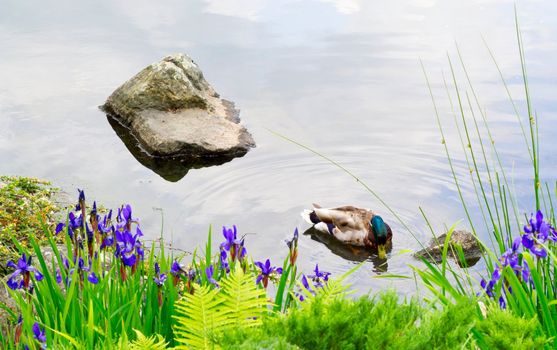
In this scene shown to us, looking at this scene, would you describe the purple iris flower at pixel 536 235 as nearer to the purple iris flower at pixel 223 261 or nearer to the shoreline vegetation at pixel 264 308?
the shoreline vegetation at pixel 264 308

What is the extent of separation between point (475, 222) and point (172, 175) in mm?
3131

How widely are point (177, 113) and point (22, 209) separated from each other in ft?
11.5

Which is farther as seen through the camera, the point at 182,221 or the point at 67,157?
the point at 67,157

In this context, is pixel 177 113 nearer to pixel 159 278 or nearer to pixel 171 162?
pixel 171 162

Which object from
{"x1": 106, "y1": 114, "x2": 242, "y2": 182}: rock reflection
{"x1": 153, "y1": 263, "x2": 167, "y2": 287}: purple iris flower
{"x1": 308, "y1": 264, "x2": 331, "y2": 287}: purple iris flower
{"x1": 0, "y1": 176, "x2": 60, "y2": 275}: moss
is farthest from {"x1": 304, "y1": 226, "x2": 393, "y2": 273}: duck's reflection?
{"x1": 153, "y1": 263, "x2": 167, "y2": 287}: purple iris flower

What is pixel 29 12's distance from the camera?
46.9 ft

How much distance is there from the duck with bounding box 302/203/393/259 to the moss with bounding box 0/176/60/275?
235 cm

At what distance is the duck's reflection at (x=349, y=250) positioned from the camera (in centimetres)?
745

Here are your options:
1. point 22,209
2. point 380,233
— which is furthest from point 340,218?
point 22,209

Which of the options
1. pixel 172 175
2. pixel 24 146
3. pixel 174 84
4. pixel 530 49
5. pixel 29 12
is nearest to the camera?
pixel 172 175

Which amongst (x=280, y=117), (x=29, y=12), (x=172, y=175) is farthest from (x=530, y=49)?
(x=29, y=12)

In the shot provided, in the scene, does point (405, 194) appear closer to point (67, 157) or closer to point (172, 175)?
point (172, 175)

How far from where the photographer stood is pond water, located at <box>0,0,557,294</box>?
8054mm

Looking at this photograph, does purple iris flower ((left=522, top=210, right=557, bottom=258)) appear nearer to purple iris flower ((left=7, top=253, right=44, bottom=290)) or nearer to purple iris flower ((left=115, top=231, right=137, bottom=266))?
purple iris flower ((left=115, top=231, right=137, bottom=266))
